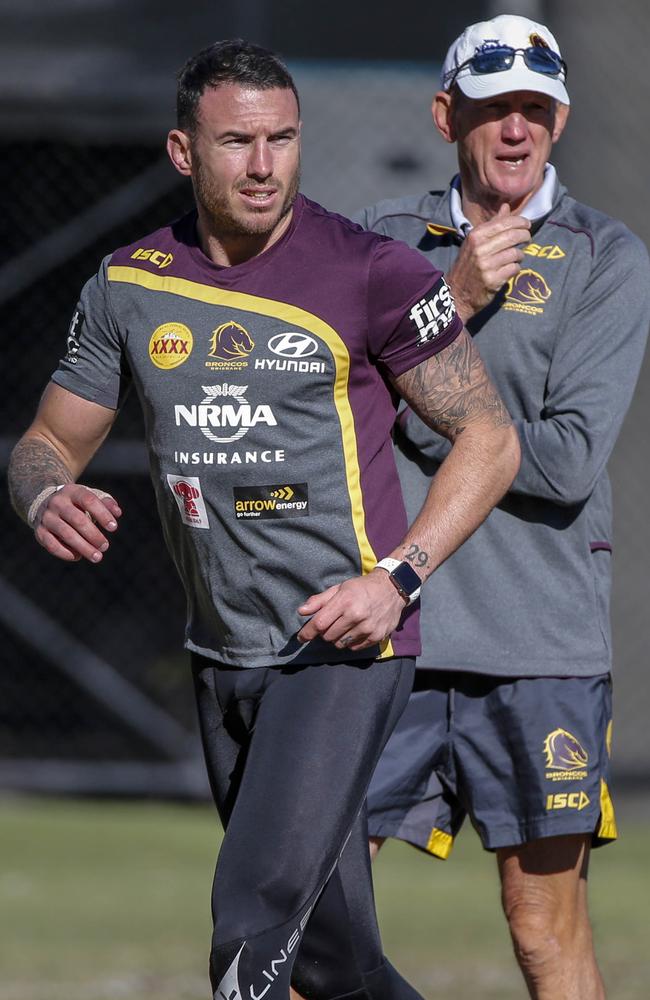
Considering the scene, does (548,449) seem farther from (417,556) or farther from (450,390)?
(417,556)

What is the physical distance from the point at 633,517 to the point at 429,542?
20.8ft

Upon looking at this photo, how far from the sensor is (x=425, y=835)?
4.72 m

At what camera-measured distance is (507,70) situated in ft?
14.8

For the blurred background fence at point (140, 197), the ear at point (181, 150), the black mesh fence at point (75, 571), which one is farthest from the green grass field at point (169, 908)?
the ear at point (181, 150)

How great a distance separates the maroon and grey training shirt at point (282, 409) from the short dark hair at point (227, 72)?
0.31m

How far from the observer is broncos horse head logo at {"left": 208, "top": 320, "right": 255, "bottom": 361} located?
3.81 metres

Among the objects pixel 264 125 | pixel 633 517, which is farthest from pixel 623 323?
pixel 633 517

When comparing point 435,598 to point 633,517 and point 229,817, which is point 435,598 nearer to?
point 229,817

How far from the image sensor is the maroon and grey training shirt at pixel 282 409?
150 inches

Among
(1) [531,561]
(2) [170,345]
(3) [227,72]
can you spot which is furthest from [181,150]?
(1) [531,561]

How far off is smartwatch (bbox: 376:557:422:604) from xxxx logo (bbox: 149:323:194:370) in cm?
61

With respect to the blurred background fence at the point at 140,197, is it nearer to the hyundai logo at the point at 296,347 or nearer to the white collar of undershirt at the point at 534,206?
the white collar of undershirt at the point at 534,206

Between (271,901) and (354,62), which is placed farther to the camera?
(354,62)

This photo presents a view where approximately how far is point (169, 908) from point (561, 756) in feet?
12.1
